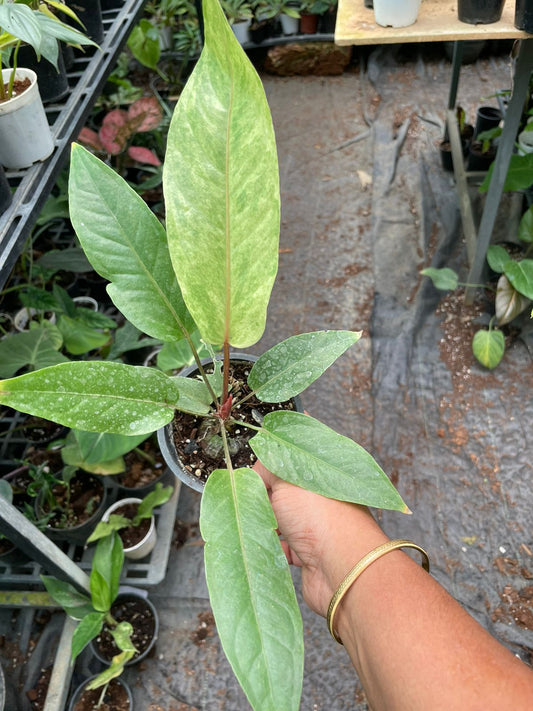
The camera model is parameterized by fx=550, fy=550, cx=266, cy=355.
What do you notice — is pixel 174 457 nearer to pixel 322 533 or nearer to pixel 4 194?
pixel 322 533

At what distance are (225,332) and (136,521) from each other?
84cm

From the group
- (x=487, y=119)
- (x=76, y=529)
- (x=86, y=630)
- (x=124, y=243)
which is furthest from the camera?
(x=487, y=119)

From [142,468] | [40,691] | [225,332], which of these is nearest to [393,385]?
[142,468]

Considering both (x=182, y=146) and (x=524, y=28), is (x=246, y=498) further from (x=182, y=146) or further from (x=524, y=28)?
(x=524, y=28)

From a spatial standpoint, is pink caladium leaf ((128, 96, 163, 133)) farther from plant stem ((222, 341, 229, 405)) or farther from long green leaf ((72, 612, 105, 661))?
long green leaf ((72, 612, 105, 661))

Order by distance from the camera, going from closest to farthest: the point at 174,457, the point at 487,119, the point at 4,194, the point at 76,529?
the point at 174,457
the point at 4,194
the point at 76,529
the point at 487,119

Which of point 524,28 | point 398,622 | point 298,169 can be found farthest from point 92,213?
point 298,169

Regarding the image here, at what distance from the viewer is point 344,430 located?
1.80 meters

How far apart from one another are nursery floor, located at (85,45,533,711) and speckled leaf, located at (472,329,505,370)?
0.22 feet

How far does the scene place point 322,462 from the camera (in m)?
0.71

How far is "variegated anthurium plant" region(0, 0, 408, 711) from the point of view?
620 mm

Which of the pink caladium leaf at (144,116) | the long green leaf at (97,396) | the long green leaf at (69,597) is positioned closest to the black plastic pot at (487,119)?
the pink caladium leaf at (144,116)

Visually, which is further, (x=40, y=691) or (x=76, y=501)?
(x=76, y=501)

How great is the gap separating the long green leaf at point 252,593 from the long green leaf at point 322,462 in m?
0.05
